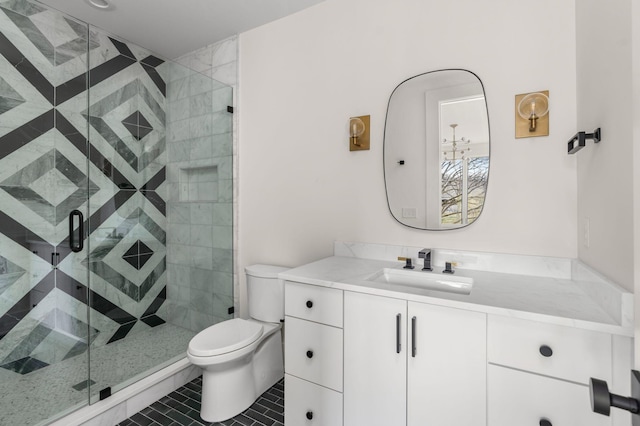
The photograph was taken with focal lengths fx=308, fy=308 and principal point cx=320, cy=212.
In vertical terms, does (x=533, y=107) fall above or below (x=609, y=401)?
above

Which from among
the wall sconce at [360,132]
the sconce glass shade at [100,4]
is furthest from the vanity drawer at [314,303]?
the sconce glass shade at [100,4]

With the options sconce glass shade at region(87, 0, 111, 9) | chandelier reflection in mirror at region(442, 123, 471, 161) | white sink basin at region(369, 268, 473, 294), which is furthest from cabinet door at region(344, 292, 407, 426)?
sconce glass shade at region(87, 0, 111, 9)

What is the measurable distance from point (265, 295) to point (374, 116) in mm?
1364

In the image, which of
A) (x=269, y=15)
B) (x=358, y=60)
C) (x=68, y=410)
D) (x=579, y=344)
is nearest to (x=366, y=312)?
(x=579, y=344)

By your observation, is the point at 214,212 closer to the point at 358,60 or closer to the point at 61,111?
the point at 61,111

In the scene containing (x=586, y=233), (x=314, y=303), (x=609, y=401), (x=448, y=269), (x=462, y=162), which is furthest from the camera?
(x=462, y=162)

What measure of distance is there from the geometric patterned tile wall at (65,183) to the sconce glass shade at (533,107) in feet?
7.93

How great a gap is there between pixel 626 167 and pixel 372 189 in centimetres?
117

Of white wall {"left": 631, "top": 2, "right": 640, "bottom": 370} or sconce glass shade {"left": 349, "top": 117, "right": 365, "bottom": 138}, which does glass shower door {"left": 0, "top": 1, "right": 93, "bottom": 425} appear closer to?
sconce glass shade {"left": 349, "top": 117, "right": 365, "bottom": 138}

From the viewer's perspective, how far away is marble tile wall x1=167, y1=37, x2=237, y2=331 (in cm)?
243

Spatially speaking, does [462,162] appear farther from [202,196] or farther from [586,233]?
[202,196]

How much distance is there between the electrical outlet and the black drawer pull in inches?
21.4

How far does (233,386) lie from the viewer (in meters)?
1.75

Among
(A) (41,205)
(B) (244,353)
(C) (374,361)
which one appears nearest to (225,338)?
(B) (244,353)
